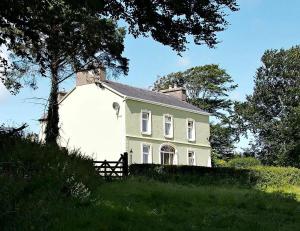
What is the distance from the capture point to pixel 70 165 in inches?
578

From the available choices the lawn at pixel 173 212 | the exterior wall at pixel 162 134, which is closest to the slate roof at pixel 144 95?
the exterior wall at pixel 162 134

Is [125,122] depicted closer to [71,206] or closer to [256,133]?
[256,133]

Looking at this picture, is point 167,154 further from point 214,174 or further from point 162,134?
point 214,174

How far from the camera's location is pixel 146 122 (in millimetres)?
47750

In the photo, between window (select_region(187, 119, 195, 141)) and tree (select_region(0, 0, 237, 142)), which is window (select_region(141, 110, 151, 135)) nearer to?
window (select_region(187, 119, 195, 141))

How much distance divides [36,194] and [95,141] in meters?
36.2

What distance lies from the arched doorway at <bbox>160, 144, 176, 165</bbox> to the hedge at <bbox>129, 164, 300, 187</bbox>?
1425 centimetres

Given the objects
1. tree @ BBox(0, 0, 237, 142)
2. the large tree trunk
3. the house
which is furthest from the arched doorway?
tree @ BBox(0, 0, 237, 142)

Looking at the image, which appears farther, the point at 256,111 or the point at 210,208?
the point at 256,111

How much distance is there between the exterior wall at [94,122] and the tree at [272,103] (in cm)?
2272

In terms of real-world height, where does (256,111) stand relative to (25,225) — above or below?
above

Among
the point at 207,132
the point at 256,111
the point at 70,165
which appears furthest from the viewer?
the point at 256,111

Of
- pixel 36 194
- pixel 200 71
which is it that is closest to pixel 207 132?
pixel 200 71

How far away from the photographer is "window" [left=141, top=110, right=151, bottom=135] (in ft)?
155
